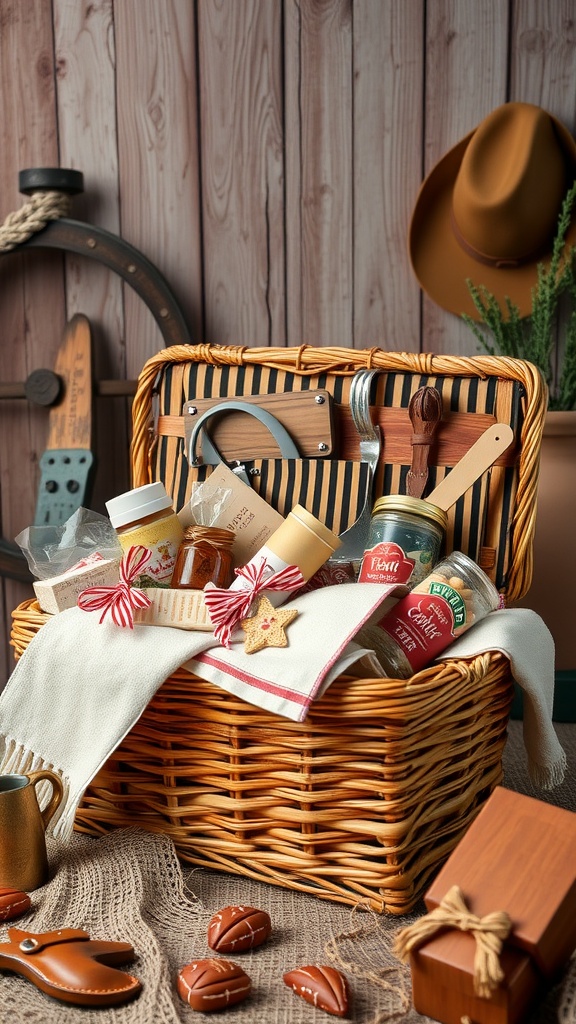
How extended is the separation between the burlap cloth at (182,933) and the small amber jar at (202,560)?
0.84 ft

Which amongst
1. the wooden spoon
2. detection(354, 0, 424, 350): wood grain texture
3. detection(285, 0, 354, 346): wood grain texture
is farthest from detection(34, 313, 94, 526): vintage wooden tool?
the wooden spoon

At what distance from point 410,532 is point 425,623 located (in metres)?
0.16

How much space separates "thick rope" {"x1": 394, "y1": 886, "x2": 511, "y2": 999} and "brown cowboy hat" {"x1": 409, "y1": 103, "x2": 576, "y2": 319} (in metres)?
1.11

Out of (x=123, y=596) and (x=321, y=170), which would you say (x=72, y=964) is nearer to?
(x=123, y=596)

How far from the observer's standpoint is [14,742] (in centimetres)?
95

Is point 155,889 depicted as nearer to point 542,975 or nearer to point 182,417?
point 542,975

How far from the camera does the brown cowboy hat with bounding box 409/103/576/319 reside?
4.73 feet

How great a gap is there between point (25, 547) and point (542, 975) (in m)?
0.71

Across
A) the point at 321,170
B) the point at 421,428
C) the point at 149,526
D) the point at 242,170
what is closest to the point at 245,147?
the point at 242,170

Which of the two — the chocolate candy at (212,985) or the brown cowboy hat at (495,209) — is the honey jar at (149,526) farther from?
the brown cowboy hat at (495,209)

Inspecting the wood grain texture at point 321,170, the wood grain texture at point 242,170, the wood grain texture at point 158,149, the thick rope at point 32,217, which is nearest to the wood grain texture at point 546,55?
the wood grain texture at point 321,170

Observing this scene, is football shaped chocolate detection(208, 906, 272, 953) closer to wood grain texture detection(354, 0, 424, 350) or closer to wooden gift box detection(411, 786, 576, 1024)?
wooden gift box detection(411, 786, 576, 1024)

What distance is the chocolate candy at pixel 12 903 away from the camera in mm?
794

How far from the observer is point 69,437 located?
168cm
